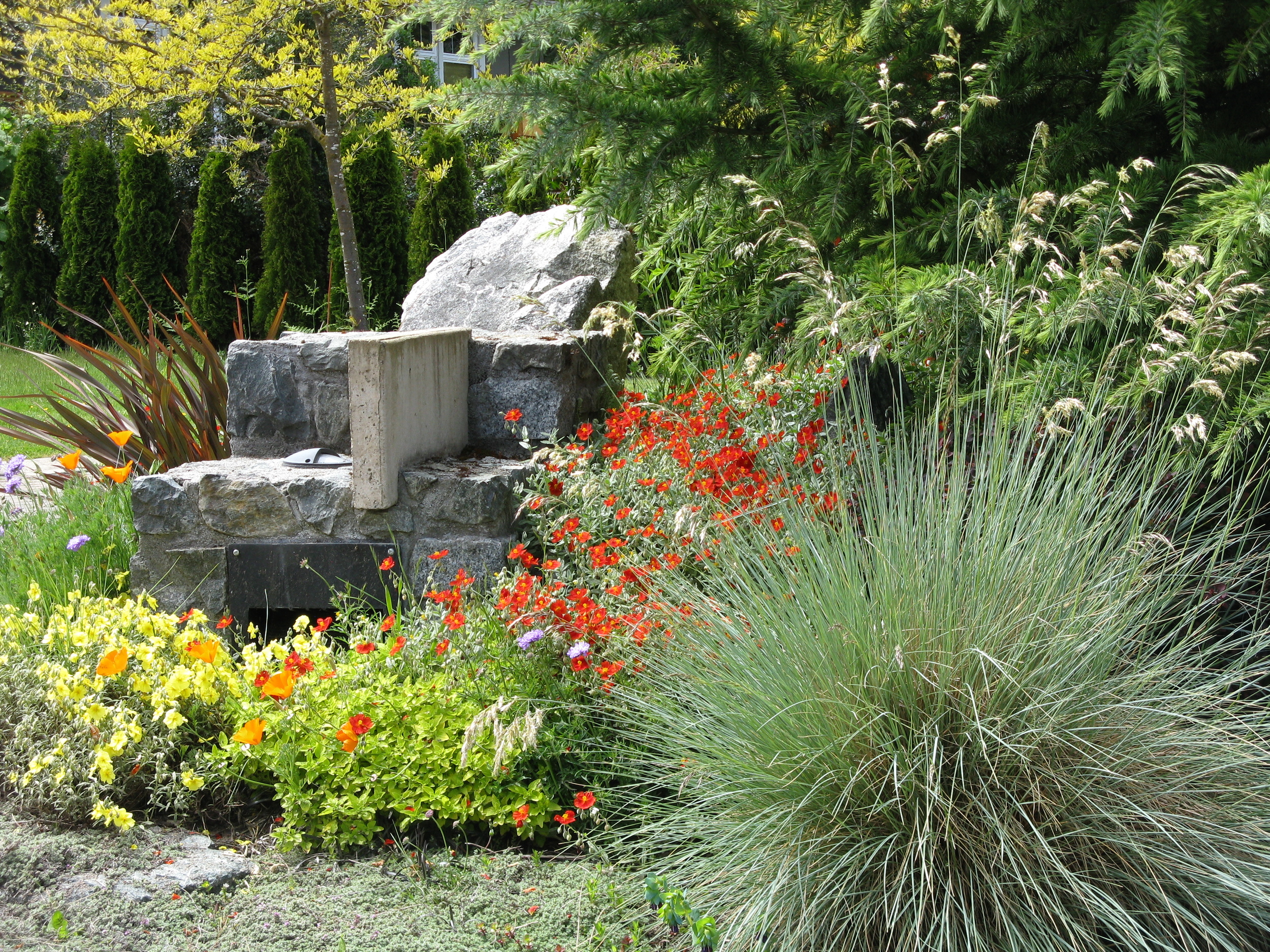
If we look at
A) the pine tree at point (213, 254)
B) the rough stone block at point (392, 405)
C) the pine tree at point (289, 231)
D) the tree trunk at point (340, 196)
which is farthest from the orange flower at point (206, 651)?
the pine tree at point (213, 254)

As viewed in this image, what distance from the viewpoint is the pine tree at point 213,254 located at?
9438mm

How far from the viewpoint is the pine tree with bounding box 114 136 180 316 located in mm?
9891

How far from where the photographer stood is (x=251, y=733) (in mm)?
2213

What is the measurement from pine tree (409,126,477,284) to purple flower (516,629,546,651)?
630 cm

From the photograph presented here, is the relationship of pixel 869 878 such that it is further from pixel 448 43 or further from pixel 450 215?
pixel 448 43

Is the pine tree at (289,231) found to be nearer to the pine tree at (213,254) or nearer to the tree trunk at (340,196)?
the pine tree at (213,254)

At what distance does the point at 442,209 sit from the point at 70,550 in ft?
17.6

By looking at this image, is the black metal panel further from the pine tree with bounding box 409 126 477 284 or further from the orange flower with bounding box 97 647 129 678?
the pine tree with bounding box 409 126 477 284

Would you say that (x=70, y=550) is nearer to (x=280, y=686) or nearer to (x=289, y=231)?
(x=280, y=686)

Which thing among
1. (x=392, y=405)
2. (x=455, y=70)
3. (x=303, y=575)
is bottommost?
(x=303, y=575)

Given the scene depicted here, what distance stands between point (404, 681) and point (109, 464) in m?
2.42

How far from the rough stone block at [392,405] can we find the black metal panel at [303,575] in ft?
0.65

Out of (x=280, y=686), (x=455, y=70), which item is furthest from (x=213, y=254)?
(x=455, y=70)

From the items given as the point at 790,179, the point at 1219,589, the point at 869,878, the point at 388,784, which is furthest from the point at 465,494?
the point at 1219,589
